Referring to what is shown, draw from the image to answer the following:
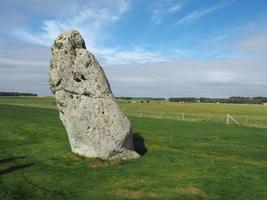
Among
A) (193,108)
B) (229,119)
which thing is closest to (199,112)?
(193,108)

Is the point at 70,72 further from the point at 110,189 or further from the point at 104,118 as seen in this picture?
the point at 110,189

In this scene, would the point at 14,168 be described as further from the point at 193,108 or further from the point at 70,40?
the point at 193,108

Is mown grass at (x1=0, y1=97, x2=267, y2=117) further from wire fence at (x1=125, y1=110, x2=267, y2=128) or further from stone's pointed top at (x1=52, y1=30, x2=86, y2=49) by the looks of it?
stone's pointed top at (x1=52, y1=30, x2=86, y2=49)

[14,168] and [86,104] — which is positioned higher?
[86,104]

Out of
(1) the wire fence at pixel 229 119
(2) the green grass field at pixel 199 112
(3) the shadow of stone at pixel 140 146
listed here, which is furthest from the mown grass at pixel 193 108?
(3) the shadow of stone at pixel 140 146

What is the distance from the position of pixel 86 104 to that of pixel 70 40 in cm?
358

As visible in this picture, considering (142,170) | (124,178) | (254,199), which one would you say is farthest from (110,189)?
(254,199)

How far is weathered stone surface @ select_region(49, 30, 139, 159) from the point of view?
2100 centimetres

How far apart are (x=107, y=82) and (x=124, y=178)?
6.67m

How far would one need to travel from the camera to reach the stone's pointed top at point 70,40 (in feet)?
71.7

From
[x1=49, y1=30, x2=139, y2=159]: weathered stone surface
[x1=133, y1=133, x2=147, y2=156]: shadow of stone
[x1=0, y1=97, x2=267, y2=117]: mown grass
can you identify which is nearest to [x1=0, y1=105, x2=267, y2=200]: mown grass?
[x1=133, y1=133, x2=147, y2=156]: shadow of stone

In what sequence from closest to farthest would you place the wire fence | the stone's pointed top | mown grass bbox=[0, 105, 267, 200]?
mown grass bbox=[0, 105, 267, 200], the stone's pointed top, the wire fence

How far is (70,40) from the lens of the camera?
2194cm

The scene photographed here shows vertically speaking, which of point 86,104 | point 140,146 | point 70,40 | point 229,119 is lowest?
point 140,146
